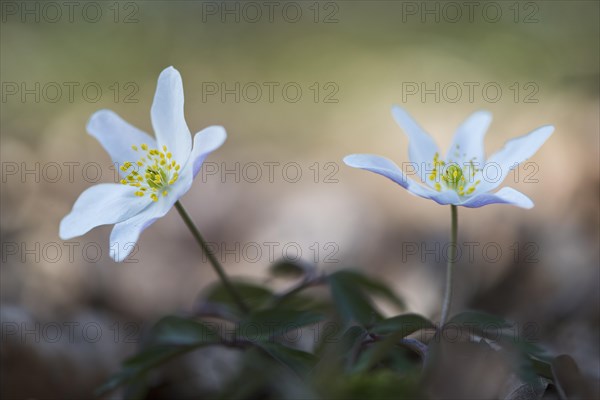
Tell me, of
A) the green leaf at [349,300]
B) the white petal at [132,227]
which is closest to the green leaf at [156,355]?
the white petal at [132,227]

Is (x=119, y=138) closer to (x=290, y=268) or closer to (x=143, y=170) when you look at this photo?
(x=143, y=170)

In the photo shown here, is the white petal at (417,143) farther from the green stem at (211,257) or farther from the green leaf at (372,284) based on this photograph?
the green stem at (211,257)

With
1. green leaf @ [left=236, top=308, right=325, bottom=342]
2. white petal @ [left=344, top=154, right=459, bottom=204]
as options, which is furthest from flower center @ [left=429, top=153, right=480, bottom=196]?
green leaf @ [left=236, top=308, right=325, bottom=342]

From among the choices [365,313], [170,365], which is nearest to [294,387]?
[365,313]

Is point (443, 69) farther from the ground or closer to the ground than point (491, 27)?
closer to the ground

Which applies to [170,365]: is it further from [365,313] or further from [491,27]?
[491,27]

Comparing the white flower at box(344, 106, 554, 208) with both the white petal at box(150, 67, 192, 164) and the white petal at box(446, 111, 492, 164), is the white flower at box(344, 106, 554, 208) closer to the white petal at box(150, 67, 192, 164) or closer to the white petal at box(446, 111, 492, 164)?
the white petal at box(446, 111, 492, 164)
